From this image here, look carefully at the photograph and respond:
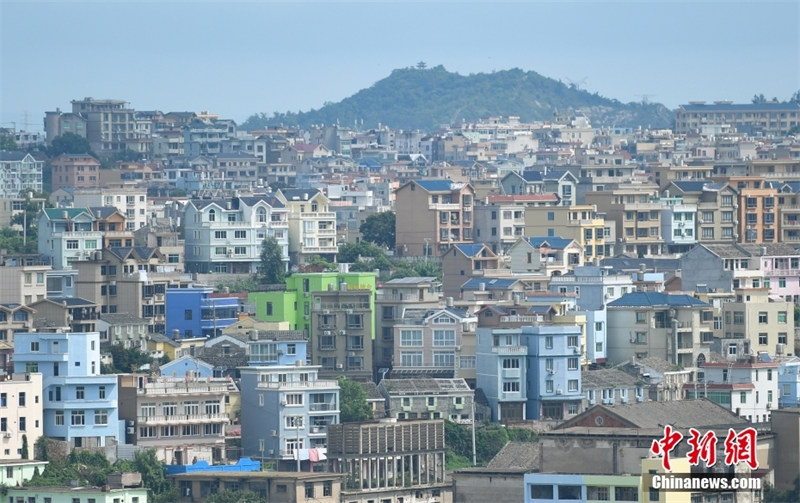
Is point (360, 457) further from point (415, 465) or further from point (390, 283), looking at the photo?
point (390, 283)

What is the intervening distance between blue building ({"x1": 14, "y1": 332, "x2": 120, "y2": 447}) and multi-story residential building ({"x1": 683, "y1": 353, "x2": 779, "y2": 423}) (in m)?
10.1

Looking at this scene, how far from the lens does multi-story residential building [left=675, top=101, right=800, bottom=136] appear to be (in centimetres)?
13238

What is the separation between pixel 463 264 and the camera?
6197 centimetres

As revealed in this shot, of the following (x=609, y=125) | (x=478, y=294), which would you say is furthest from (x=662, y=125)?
(x=478, y=294)

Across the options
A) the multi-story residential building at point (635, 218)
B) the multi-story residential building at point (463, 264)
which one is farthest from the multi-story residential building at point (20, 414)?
the multi-story residential building at point (635, 218)

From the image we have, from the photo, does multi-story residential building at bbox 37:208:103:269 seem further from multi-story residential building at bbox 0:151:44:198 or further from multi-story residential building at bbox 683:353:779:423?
multi-story residential building at bbox 0:151:44:198

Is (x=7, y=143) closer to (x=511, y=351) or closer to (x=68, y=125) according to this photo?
(x=68, y=125)

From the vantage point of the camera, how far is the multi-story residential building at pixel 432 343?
Answer: 51.3m

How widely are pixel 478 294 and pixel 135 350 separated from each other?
28.8 feet

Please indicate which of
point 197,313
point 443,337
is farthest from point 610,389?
point 197,313

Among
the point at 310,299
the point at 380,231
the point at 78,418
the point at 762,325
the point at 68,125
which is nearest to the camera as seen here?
the point at 78,418

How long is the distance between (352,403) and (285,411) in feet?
6.23

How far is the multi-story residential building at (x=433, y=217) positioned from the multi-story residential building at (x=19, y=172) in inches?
868

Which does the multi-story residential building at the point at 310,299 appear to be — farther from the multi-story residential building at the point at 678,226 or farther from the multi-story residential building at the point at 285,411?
the multi-story residential building at the point at 678,226
